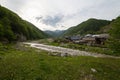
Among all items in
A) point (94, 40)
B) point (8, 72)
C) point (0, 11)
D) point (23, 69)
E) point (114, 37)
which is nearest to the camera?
point (8, 72)

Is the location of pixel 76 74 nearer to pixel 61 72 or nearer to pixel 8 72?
pixel 61 72

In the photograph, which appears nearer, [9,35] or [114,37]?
[114,37]

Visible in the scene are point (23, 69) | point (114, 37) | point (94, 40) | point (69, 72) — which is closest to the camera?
point (23, 69)

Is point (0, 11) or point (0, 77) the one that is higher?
point (0, 11)

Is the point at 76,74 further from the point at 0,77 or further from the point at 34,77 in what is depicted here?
Result: the point at 0,77

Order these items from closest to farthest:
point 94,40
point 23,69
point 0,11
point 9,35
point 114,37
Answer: point 23,69, point 114,37, point 9,35, point 94,40, point 0,11

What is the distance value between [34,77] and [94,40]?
89.9m

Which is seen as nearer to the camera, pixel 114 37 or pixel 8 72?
pixel 8 72

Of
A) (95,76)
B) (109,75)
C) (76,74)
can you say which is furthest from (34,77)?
(109,75)

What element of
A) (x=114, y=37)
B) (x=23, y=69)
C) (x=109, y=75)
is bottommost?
(x=109, y=75)

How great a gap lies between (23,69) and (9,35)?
264 ft

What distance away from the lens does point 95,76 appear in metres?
20.4

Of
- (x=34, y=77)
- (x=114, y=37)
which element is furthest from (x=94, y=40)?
(x=34, y=77)

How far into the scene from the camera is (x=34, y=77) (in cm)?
1709
